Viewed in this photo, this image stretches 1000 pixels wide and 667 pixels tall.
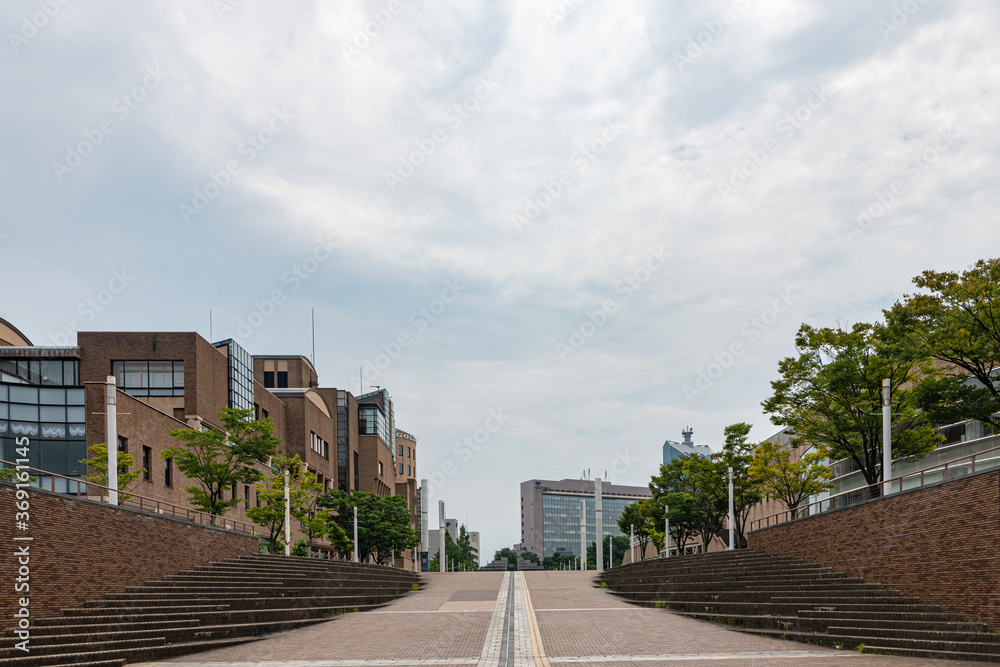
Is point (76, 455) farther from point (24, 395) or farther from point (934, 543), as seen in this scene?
point (934, 543)

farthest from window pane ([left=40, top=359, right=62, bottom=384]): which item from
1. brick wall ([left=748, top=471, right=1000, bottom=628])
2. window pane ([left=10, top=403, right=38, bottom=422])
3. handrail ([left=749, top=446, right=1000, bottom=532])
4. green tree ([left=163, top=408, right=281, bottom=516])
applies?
brick wall ([left=748, top=471, right=1000, bottom=628])

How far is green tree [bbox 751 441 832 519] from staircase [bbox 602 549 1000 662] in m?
6.03

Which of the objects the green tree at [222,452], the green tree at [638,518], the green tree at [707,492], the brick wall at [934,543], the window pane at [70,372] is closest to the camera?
the brick wall at [934,543]

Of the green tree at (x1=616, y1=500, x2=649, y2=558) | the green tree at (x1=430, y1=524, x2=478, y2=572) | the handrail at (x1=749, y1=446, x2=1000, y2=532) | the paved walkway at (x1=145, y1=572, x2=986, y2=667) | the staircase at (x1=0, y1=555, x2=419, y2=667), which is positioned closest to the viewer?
the paved walkway at (x1=145, y1=572, x2=986, y2=667)

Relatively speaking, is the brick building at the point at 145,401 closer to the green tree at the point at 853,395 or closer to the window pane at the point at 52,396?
the window pane at the point at 52,396

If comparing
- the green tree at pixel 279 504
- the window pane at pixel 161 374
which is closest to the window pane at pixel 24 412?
the window pane at pixel 161 374

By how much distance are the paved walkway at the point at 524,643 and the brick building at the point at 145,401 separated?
57.5 ft

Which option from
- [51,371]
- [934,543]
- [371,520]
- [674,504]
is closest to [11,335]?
[51,371]

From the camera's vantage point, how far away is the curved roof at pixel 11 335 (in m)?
51.3

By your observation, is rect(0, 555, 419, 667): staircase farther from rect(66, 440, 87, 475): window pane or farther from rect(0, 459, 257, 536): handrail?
rect(66, 440, 87, 475): window pane

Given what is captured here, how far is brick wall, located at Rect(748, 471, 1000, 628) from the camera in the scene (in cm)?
1522

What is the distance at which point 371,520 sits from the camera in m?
62.5

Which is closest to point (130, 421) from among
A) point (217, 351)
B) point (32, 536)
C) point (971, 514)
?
point (217, 351)

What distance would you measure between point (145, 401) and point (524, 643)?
104 ft
